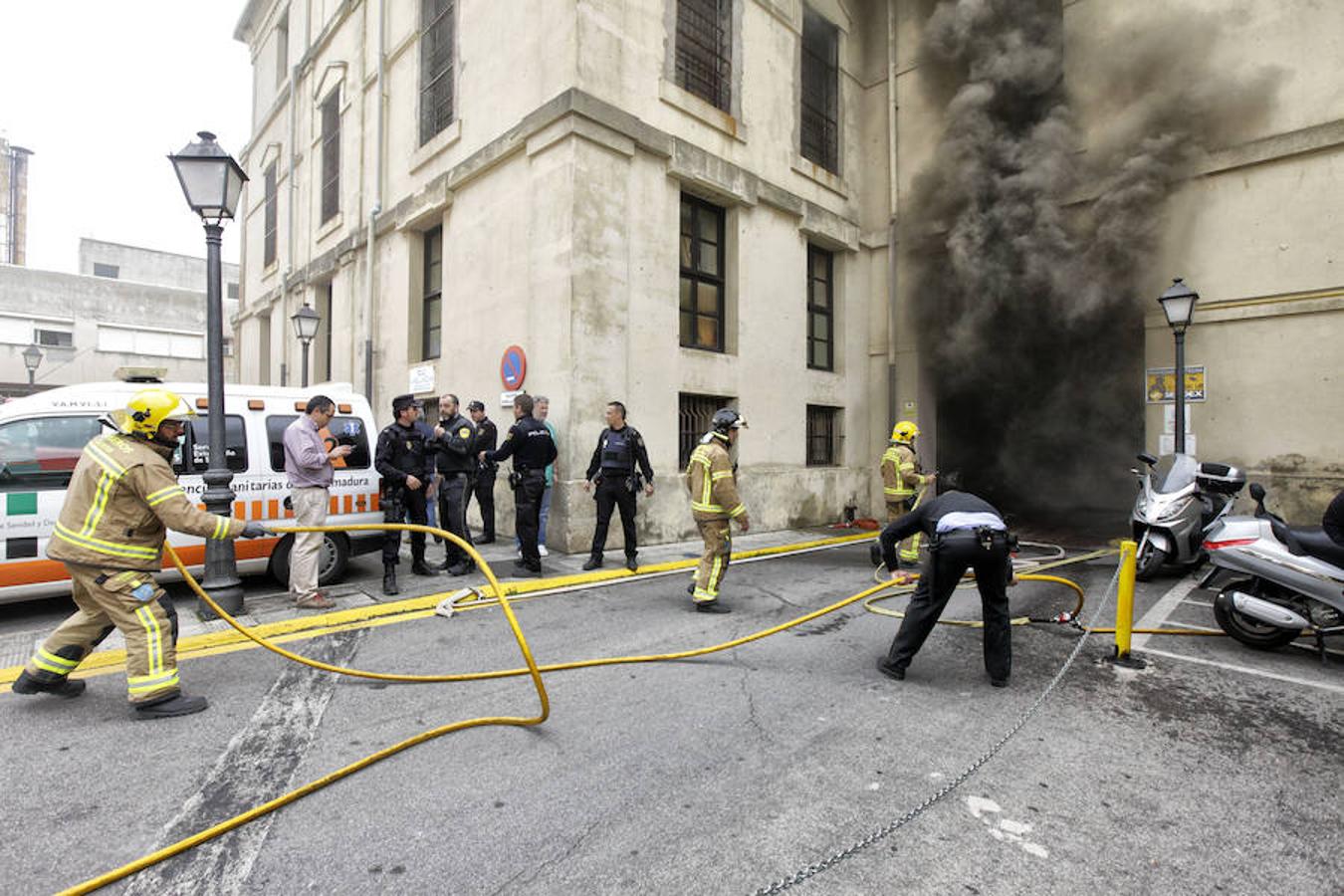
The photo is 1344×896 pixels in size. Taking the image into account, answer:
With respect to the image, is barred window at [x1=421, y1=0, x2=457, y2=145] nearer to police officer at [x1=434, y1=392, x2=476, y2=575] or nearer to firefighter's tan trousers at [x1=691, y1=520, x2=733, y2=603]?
police officer at [x1=434, y1=392, x2=476, y2=575]

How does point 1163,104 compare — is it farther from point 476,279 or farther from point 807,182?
point 476,279

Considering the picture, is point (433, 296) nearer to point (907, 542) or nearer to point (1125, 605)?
point (907, 542)

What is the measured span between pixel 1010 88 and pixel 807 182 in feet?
12.8

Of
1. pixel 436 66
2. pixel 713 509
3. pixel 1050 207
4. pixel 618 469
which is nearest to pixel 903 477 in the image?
pixel 713 509

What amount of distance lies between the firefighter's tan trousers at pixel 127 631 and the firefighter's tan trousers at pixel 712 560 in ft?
12.1

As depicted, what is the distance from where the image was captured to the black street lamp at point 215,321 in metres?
5.41

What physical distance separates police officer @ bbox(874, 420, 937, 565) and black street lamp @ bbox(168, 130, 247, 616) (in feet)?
21.9

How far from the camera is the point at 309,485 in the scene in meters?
5.76

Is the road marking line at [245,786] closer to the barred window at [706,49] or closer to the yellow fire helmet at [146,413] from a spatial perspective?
the yellow fire helmet at [146,413]

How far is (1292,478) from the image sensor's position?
9.25m

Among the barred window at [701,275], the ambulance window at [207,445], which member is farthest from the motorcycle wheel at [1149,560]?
the ambulance window at [207,445]

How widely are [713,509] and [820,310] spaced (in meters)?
8.37

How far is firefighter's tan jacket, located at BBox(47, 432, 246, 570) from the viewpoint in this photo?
3377 millimetres

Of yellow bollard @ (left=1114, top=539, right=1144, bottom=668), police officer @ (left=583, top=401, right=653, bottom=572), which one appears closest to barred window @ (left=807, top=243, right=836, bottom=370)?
police officer @ (left=583, top=401, right=653, bottom=572)
